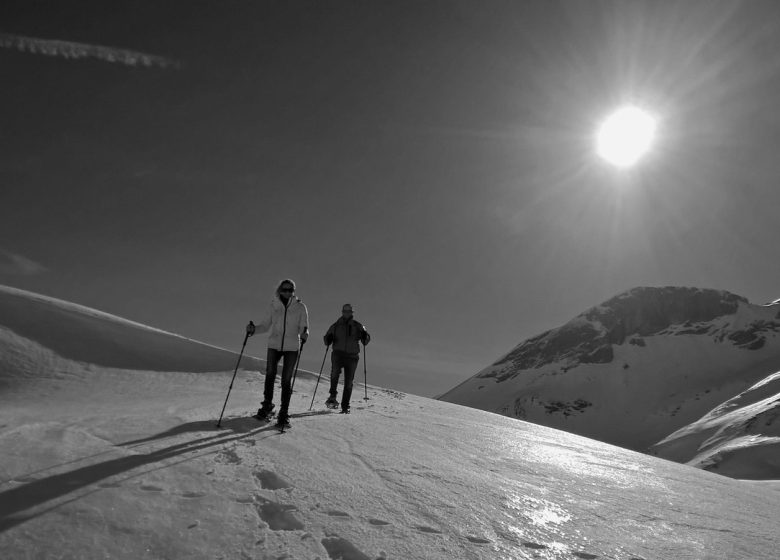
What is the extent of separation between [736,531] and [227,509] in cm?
A: 498

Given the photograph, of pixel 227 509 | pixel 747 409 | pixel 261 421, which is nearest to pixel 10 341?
pixel 261 421

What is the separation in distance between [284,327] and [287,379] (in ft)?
3.59

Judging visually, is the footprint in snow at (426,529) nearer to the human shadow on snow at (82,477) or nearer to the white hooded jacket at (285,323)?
the human shadow on snow at (82,477)

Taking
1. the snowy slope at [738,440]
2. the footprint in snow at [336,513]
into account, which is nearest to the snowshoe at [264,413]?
the footprint in snow at [336,513]

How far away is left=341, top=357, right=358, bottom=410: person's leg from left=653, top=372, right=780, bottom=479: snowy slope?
9552cm

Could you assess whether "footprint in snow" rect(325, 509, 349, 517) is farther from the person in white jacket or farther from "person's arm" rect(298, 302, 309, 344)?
"person's arm" rect(298, 302, 309, 344)

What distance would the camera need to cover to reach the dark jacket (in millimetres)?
11367

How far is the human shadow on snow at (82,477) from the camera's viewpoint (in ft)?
9.56

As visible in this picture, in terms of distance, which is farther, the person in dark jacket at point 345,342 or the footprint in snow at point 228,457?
the person in dark jacket at point 345,342

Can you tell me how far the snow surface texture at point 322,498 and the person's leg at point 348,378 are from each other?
282cm

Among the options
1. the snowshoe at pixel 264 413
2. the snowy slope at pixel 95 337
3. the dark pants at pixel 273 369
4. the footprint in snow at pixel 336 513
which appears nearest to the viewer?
the footprint in snow at pixel 336 513

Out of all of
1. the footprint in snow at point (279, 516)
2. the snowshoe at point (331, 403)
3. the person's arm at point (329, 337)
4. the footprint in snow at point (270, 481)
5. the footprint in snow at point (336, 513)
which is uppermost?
the person's arm at point (329, 337)

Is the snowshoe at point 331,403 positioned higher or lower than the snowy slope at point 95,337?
lower

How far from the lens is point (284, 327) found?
8.09m
